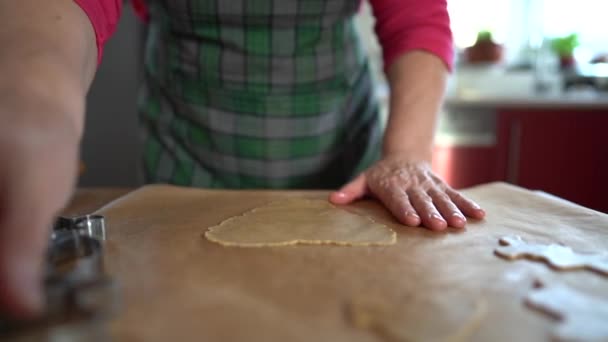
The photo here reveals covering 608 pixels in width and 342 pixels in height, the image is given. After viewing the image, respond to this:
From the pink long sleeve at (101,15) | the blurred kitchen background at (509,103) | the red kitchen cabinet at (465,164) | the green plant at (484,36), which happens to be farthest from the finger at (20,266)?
the green plant at (484,36)

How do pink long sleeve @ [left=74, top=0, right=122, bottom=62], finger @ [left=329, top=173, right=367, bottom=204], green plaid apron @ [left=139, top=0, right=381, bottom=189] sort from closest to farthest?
pink long sleeve @ [left=74, top=0, right=122, bottom=62] < finger @ [left=329, top=173, right=367, bottom=204] < green plaid apron @ [left=139, top=0, right=381, bottom=189]

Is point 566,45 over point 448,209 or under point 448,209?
over

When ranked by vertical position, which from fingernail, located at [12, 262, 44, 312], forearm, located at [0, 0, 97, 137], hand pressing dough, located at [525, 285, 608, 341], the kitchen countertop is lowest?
hand pressing dough, located at [525, 285, 608, 341]

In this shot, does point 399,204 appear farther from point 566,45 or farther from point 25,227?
point 566,45

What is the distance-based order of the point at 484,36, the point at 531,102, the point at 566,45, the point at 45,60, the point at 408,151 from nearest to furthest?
the point at 45,60
the point at 408,151
the point at 531,102
the point at 484,36
the point at 566,45

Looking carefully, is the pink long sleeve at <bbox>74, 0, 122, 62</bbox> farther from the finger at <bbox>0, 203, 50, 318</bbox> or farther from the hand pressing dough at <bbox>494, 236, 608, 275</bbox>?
the hand pressing dough at <bbox>494, 236, 608, 275</bbox>

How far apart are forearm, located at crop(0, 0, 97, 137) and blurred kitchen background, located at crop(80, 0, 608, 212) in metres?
0.90

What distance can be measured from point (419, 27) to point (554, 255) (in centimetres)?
51

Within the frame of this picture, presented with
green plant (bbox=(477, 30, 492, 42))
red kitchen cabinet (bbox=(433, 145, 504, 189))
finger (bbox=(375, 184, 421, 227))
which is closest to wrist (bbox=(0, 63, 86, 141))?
finger (bbox=(375, 184, 421, 227))

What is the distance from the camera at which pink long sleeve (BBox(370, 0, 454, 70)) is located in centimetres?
92

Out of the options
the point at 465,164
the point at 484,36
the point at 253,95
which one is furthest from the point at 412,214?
the point at 484,36

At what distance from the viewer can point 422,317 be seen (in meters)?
0.42

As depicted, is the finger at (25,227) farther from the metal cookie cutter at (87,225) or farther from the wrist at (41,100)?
the metal cookie cutter at (87,225)

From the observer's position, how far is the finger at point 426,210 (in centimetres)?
65
